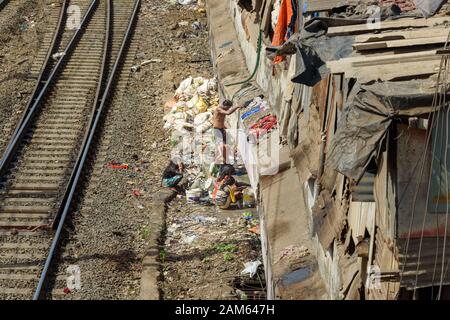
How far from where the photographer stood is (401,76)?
7520mm

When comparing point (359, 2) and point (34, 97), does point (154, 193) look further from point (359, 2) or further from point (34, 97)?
point (359, 2)

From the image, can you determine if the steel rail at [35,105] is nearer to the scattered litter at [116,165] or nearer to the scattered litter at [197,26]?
the scattered litter at [116,165]

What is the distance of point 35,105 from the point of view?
18359mm

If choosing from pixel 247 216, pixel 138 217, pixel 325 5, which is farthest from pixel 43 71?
pixel 325 5

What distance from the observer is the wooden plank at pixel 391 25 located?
29.4 feet

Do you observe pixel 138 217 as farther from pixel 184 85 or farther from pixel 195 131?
pixel 184 85

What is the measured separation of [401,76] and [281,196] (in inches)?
206

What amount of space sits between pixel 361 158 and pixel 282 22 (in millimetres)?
6920

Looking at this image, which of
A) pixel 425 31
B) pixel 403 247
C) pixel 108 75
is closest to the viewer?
pixel 403 247

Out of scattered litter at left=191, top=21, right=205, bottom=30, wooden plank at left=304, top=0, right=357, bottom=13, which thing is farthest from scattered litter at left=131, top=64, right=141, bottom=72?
wooden plank at left=304, top=0, right=357, bottom=13

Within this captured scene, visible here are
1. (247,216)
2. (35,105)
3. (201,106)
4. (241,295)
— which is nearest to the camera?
(241,295)

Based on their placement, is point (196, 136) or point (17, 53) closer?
point (196, 136)
